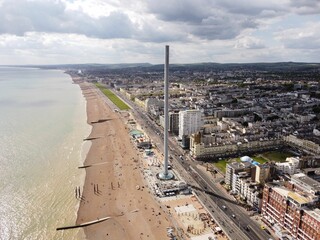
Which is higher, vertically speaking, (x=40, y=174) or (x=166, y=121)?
(x=166, y=121)

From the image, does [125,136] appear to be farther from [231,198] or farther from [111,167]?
[231,198]

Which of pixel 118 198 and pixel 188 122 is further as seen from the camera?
pixel 188 122

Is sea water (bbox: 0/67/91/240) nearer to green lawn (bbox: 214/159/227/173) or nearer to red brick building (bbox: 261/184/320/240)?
red brick building (bbox: 261/184/320/240)

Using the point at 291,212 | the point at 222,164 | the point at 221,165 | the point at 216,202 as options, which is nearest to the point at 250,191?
the point at 216,202

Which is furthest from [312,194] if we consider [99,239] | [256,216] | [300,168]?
[99,239]

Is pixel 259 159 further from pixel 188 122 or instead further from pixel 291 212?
pixel 291 212

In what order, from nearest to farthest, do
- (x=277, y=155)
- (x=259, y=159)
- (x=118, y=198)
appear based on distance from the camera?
(x=118, y=198), (x=259, y=159), (x=277, y=155)

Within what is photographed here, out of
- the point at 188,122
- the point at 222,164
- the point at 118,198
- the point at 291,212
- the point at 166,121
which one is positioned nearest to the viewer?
the point at 291,212

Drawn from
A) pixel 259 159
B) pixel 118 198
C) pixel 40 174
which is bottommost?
pixel 118 198
